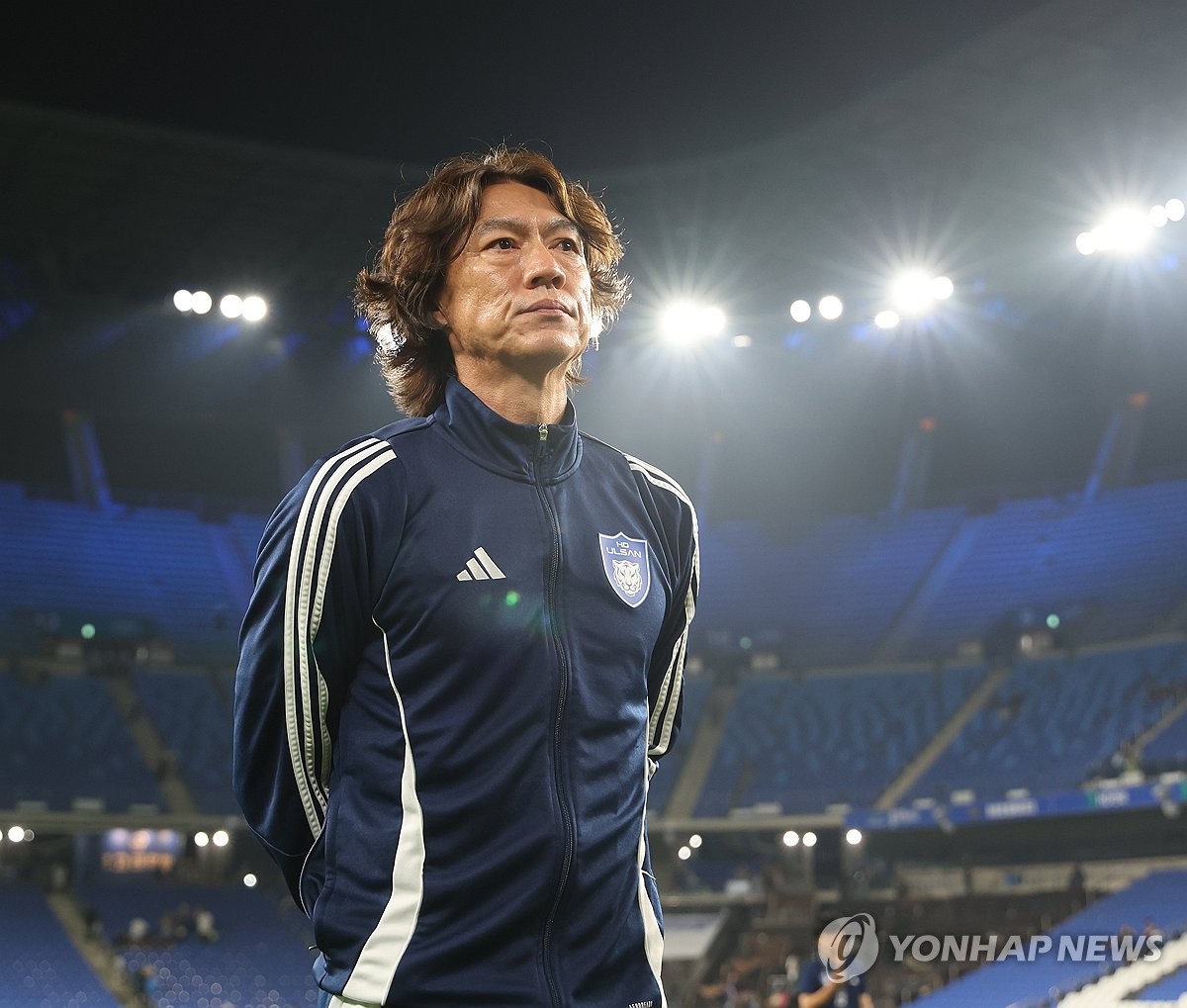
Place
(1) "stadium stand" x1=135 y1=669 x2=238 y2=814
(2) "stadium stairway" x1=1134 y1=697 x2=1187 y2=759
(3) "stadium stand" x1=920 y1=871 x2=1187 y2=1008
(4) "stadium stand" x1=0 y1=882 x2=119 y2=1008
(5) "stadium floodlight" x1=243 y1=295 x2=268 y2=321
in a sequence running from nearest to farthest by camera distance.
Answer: (3) "stadium stand" x1=920 y1=871 x2=1187 y2=1008 → (4) "stadium stand" x1=0 y1=882 x2=119 y2=1008 → (5) "stadium floodlight" x1=243 y1=295 x2=268 y2=321 → (2) "stadium stairway" x1=1134 y1=697 x2=1187 y2=759 → (1) "stadium stand" x1=135 y1=669 x2=238 y2=814

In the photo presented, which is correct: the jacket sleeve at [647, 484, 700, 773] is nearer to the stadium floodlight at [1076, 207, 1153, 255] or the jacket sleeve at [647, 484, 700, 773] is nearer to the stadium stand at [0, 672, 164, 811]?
the stadium floodlight at [1076, 207, 1153, 255]

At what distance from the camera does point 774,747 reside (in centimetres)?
2708

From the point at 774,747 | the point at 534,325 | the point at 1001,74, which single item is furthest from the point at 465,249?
the point at 774,747

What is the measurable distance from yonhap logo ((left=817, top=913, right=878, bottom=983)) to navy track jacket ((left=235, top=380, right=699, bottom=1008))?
5.88 metres

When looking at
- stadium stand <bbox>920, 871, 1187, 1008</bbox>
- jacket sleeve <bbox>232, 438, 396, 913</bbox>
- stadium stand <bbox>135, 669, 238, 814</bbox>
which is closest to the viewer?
jacket sleeve <bbox>232, 438, 396, 913</bbox>

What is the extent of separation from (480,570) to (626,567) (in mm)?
260

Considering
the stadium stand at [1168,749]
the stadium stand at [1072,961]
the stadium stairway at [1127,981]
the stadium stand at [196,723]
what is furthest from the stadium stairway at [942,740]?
the stadium stand at [196,723]

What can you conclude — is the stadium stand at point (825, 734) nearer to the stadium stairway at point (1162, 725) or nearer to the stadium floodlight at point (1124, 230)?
the stadium stairway at point (1162, 725)

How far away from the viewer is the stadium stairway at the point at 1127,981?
1634 centimetres

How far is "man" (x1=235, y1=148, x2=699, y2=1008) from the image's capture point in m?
1.51

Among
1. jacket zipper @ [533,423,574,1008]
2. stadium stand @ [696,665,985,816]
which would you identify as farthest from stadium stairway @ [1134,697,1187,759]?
jacket zipper @ [533,423,574,1008]

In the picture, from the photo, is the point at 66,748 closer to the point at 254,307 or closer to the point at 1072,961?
the point at 254,307

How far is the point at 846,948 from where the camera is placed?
7.64 meters

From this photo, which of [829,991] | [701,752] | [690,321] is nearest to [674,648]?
[829,991]
